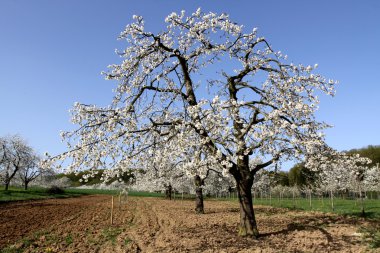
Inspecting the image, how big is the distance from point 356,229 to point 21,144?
73.1m

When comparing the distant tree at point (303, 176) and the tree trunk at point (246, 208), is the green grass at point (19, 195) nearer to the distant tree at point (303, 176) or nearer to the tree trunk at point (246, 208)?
the distant tree at point (303, 176)

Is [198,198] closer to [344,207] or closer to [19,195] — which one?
[344,207]

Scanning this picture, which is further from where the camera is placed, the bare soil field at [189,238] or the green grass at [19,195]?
the green grass at [19,195]

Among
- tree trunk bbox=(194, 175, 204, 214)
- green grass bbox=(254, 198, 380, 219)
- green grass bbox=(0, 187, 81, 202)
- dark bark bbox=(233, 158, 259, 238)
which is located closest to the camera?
dark bark bbox=(233, 158, 259, 238)

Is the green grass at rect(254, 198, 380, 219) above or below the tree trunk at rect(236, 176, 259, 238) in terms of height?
below

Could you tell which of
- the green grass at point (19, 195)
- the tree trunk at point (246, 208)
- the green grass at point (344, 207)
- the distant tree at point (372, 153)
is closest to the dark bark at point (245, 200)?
the tree trunk at point (246, 208)

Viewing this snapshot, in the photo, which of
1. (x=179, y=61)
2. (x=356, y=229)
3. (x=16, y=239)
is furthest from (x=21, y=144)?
(x=356, y=229)

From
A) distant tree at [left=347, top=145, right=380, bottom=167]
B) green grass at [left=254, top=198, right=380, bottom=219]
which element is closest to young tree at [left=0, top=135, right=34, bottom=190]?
green grass at [left=254, top=198, right=380, bottom=219]

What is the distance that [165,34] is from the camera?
16.3 m

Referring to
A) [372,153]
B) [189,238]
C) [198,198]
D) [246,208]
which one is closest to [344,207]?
[198,198]

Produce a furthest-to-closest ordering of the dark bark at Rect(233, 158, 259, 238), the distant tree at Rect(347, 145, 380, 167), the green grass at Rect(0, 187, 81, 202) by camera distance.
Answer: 1. the distant tree at Rect(347, 145, 380, 167)
2. the green grass at Rect(0, 187, 81, 202)
3. the dark bark at Rect(233, 158, 259, 238)

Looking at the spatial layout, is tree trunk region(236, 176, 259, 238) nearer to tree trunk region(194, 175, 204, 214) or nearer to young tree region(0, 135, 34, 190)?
tree trunk region(194, 175, 204, 214)

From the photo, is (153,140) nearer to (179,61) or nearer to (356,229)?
(179,61)

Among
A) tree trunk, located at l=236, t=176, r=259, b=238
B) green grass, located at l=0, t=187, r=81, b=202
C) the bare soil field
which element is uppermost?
tree trunk, located at l=236, t=176, r=259, b=238
